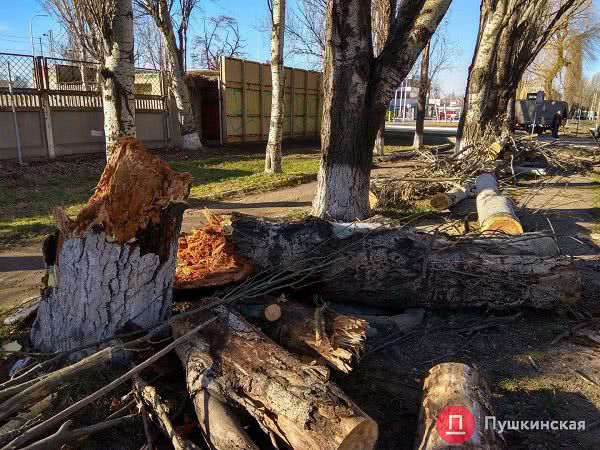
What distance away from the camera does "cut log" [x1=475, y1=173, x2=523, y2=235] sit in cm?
589

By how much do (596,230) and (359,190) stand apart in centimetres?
390

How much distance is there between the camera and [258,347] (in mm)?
2822

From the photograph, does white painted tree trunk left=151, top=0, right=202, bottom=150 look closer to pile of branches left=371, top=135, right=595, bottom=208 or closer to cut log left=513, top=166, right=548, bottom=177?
pile of branches left=371, top=135, right=595, bottom=208

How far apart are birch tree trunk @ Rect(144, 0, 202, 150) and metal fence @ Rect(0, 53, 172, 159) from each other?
975 mm

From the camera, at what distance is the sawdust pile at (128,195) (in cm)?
300

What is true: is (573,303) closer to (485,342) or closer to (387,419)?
(485,342)

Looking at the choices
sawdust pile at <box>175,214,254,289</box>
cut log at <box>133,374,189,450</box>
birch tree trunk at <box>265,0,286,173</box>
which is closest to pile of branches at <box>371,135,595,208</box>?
birch tree trunk at <box>265,0,286,173</box>

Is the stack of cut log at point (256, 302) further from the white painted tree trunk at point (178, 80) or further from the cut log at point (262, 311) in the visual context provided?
the white painted tree trunk at point (178, 80)

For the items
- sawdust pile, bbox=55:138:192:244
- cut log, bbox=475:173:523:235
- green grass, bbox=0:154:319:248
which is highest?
sawdust pile, bbox=55:138:192:244

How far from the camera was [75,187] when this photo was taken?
32.3ft

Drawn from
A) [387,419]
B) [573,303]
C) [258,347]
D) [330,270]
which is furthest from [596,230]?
[258,347]

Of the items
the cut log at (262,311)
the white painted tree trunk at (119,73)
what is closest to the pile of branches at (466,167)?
the white painted tree trunk at (119,73)

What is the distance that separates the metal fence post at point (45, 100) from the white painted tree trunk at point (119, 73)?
7.39 meters

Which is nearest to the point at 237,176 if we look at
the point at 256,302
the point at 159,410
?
the point at 256,302
